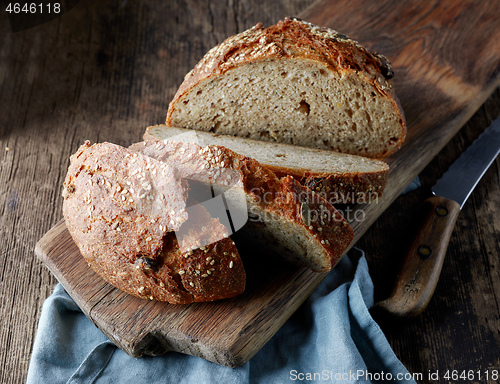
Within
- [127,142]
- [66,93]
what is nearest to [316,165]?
[127,142]

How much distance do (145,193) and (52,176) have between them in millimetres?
1382

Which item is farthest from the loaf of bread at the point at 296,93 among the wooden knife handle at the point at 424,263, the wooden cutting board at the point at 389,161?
the wooden knife handle at the point at 424,263

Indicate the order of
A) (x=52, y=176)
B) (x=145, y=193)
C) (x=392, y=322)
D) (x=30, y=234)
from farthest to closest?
(x=52, y=176)
(x=30, y=234)
(x=392, y=322)
(x=145, y=193)

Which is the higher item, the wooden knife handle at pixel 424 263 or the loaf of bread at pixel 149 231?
the loaf of bread at pixel 149 231

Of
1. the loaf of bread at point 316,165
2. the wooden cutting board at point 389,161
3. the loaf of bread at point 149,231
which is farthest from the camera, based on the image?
the loaf of bread at point 316,165

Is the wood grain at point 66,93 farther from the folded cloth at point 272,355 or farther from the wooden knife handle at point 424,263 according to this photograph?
the wooden knife handle at point 424,263

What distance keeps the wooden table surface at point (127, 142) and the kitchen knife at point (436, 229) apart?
179mm

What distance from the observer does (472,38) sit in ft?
12.5

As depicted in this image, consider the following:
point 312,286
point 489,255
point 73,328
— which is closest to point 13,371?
point 73,328

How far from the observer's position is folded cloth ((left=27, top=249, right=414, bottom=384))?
2.36 m

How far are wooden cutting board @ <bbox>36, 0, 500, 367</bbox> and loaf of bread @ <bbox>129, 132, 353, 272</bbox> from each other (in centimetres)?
35

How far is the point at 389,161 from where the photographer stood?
10.2ft

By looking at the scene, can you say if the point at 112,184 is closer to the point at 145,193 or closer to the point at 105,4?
the point at 145,193

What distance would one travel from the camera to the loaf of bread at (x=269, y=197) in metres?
2.17
